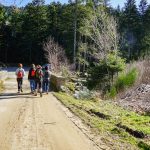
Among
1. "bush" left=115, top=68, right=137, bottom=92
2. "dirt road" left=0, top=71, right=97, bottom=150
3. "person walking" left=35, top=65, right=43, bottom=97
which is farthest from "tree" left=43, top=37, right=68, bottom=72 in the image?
"dirt road" left=0, top=71, right=97, bottom=150

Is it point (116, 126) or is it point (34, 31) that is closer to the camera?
point (116, 126)

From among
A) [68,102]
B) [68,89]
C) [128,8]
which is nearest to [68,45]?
[128,8]

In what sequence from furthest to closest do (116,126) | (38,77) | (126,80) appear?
1. (126,80)
2. (38,77)
3. (116,126)


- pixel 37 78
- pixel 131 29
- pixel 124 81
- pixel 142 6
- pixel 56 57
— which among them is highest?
pixel 142 6

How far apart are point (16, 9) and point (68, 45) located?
219 ft

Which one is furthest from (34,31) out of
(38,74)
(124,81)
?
(38,74)

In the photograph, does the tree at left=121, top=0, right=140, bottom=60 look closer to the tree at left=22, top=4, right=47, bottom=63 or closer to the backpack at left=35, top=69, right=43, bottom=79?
the tree at left=22, top=4, right=47, bottom=63

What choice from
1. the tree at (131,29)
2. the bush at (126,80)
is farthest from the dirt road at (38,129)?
the tree at (131,29)

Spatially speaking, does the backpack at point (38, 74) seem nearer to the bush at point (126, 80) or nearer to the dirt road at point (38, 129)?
the dirt road at point (38, 129)

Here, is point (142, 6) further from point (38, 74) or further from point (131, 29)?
point (38, 74)

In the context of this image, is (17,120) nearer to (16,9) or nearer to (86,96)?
(16,9)

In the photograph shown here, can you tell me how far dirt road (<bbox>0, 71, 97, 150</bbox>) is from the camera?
11.1 m

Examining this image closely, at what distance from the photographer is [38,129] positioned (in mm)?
13211

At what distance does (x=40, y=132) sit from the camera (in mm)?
12742
